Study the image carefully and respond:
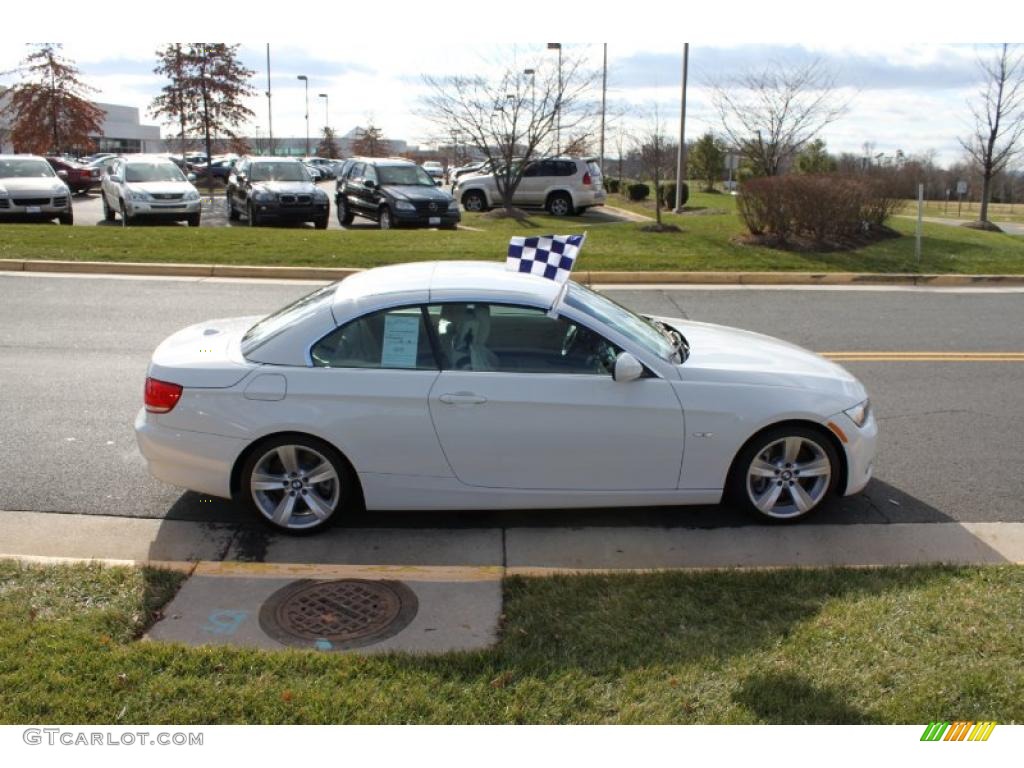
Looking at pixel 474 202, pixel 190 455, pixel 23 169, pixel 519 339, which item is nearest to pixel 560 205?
pixel 474 202

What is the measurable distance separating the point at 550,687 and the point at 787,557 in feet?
6.34

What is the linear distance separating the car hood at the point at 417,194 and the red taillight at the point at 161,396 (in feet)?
53.6

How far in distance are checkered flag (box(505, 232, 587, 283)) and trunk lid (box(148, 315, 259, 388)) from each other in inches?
67.4

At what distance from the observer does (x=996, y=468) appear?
626cm

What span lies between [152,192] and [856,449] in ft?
60.8

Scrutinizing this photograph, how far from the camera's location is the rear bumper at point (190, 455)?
4969mm

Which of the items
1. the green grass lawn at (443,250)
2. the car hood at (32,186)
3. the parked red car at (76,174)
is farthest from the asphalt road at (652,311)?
the parked red car at (76,174)

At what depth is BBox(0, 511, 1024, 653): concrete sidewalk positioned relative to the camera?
403 centimetres

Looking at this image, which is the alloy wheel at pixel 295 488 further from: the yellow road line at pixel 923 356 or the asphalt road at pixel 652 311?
the yellow road line at pixel 923 356

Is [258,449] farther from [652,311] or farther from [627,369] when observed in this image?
[652,311]

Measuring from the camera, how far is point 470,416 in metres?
4.91

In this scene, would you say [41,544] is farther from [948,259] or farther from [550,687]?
[948,259]

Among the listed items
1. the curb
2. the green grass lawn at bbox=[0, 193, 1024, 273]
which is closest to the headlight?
the curb

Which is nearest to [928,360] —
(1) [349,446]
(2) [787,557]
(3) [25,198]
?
(2) [787,557]
